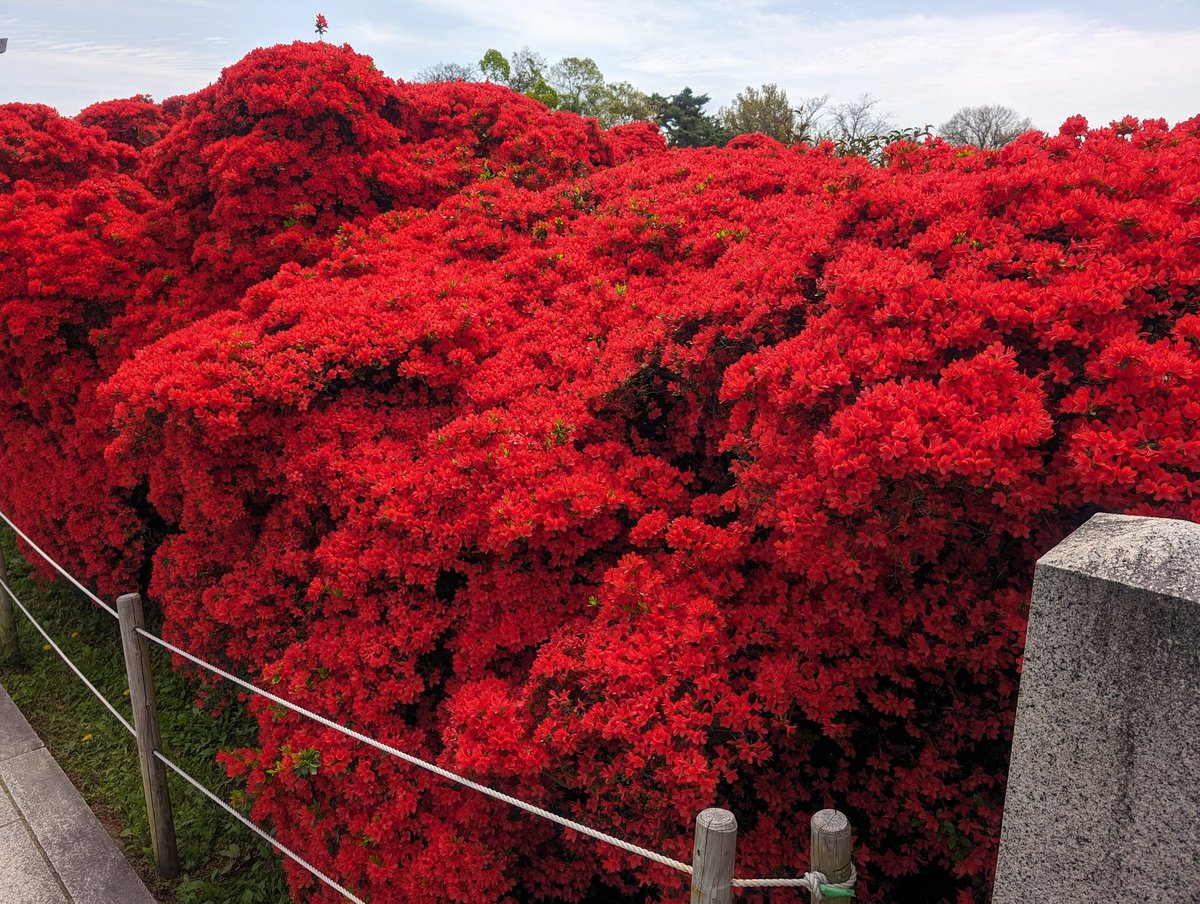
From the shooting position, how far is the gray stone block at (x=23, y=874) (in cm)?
343

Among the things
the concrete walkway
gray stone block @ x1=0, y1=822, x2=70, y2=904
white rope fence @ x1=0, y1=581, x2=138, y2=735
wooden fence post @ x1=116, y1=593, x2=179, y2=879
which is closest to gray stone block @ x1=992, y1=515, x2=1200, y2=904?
wooden fence post @ x1=116, y1=593, x2=179, y2=879

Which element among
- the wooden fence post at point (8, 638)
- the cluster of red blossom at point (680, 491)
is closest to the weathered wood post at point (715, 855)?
the cluster of red blossom at point (680, 491)

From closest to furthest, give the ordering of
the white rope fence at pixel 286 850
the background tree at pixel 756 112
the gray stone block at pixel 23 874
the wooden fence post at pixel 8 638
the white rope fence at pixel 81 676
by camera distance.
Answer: the white rope fence at pixel 286 850 → the gray stone block at pixel 23 874 → the white rope fence at pixel 81 676 → the wooden fence post at pixel 8 638 → the background tree at pixel 756 112

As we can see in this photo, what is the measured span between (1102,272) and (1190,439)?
28.9 inches

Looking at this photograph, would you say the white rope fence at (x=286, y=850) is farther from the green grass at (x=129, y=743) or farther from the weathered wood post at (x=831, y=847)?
the weathered wood post at (x=831, y=847)

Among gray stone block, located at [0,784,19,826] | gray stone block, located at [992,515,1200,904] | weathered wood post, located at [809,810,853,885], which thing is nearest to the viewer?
gray stone block, located at [992,515,1200,904]

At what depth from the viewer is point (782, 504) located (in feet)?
7.77

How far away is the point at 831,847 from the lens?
5.40 ft

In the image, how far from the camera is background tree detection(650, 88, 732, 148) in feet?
112

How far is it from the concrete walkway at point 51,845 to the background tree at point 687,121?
32633 millimetres

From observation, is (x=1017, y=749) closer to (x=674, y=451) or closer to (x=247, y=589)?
(x=674, y=451)

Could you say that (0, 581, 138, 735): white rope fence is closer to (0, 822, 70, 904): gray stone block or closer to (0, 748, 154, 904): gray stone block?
(0, 748, 154, 904): gray stone block

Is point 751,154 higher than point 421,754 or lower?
higher

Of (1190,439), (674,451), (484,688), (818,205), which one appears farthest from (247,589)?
(1190,439)
